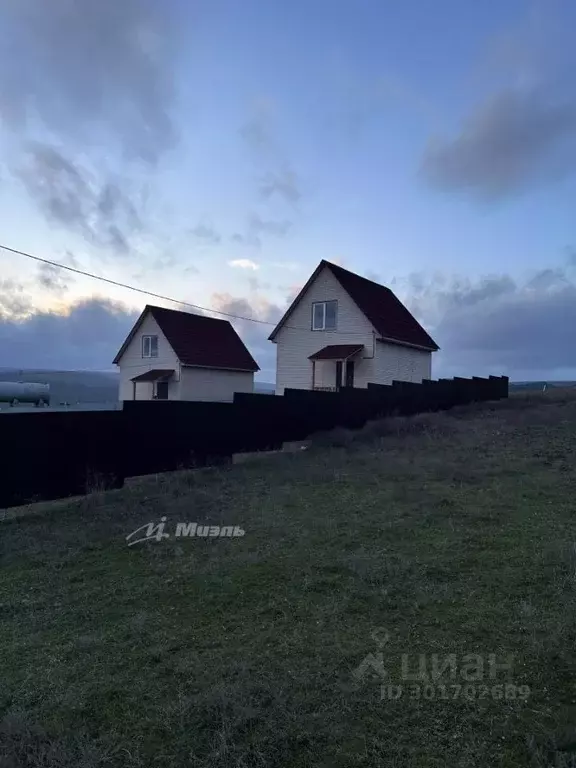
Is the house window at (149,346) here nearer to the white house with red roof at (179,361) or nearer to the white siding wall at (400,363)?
the white house with red roof at (179,361)

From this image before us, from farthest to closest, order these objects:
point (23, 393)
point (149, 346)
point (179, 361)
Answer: point (23, 393)
point (149, 346)
point (179, 361)

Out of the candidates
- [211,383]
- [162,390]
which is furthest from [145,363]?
[211,383]

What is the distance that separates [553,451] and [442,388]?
991 cm

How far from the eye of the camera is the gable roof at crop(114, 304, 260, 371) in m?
24.8

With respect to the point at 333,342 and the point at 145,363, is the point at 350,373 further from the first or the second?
the point at 145,363

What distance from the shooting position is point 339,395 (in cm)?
1450

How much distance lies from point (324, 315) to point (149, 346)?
9.58m

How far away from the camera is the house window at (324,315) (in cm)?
2126

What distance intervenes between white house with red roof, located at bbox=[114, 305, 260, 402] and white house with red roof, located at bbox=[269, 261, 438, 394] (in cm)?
439

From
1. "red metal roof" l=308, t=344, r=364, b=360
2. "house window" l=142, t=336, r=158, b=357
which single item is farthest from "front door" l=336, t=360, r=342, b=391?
"house window" l=142, t=336, r=158, b=357

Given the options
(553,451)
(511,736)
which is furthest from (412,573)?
(553,451)

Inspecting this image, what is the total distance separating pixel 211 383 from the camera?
1013 inches

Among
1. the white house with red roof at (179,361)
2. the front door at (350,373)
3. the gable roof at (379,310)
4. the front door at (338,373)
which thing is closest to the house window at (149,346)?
the white house with red roof at (179,361)

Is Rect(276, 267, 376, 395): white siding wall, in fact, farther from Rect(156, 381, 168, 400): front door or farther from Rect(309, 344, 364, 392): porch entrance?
Rect(156, 381, 168, 400): front door
